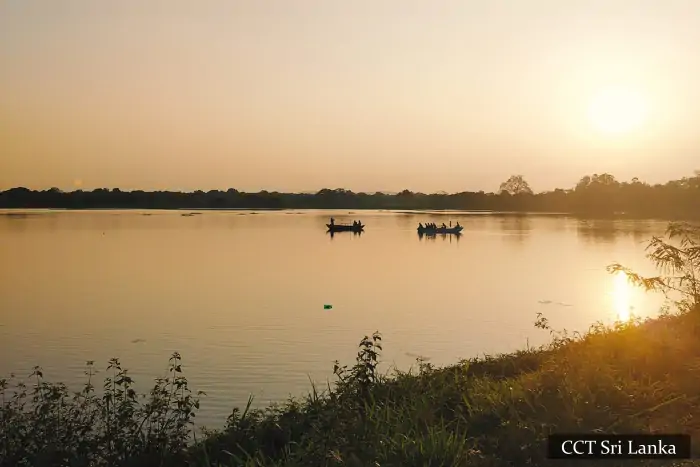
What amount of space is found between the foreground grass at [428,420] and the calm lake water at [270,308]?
261cm

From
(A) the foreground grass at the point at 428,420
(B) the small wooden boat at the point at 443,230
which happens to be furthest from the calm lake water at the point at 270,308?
(B) the small wooden boat at the point at 443,230

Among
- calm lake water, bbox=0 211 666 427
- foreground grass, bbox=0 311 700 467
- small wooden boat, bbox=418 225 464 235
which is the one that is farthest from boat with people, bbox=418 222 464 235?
foreground grass, bbox=0 311 700 467

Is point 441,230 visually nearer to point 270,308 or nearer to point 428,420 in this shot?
point 270,308

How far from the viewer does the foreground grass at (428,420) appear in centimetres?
797

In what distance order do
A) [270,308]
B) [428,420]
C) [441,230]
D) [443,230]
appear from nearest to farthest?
[428,420] → [270,308] → [443,230] → [441,230]

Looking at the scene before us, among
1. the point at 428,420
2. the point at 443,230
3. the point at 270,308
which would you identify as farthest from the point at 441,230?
the point at 428,420

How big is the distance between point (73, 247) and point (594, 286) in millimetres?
45543

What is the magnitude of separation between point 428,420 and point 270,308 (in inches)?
794

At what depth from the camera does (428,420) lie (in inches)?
374

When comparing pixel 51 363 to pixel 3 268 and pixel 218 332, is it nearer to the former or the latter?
pixel 218 332

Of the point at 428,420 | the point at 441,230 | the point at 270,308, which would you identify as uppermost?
the point at 428,420

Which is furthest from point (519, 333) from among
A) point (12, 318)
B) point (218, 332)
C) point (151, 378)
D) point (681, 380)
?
point (12, 318)

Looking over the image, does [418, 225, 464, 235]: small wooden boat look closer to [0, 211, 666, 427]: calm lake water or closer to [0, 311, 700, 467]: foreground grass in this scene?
[0, 211, 666, 427]: calm lake water

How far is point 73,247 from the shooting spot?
208 ft
